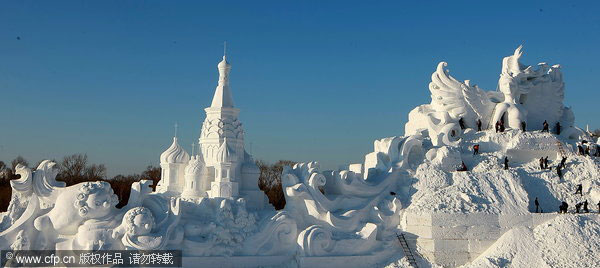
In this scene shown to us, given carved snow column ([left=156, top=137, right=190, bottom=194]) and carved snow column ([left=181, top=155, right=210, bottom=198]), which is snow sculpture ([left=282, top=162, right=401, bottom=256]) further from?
carved snow column ([left=156, top=137, right=190, bottom=194])

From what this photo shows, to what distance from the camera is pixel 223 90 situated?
65.2ft

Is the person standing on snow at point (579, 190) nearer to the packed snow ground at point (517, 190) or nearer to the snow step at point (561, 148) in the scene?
the packed snow ground at point (517, 190)

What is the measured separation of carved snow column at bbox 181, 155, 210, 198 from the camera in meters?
18.3

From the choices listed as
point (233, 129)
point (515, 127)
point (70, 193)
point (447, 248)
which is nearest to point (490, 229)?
point (447, 248)

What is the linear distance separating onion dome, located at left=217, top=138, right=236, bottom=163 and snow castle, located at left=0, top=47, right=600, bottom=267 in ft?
0.15

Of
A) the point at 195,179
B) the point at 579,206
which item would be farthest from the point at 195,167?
the point at 579,206

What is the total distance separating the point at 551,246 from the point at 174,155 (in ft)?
42.0

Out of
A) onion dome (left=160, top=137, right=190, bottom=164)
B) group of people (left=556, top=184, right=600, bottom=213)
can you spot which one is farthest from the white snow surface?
onion dome (left=160, top=137, right=190, bottom=164)

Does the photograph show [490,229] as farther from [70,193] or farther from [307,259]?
[70,193]

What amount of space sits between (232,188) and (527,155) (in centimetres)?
1158

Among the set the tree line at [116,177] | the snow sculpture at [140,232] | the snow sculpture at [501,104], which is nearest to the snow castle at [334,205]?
the snow sculpture at [140,232]

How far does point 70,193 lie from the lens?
16219 millimetres

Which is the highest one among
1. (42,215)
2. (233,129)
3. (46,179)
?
(233,129)

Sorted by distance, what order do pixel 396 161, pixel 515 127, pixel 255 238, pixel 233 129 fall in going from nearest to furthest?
pixel 255 238
pixel 233 129
pixel 396 161
pixel 515 127
